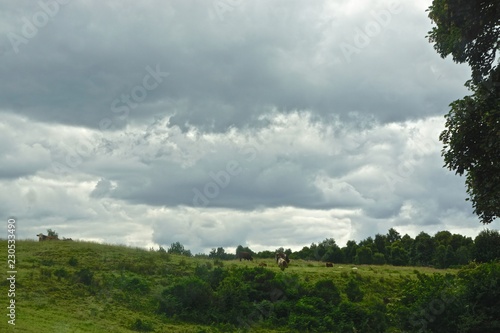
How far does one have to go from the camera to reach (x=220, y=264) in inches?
2205

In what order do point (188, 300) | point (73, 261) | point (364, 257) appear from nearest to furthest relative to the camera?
point (188, 300) < point (73, 261) < point (364, 257)

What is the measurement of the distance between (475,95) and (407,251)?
100 meters

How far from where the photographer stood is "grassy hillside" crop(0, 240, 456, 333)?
34188mm

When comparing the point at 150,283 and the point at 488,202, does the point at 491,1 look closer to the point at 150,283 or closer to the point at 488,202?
the point at 488,202

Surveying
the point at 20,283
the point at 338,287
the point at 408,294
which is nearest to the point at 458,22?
the point at 408,294

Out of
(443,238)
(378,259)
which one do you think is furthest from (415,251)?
(378,259)

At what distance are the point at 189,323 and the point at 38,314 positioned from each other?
468 inches

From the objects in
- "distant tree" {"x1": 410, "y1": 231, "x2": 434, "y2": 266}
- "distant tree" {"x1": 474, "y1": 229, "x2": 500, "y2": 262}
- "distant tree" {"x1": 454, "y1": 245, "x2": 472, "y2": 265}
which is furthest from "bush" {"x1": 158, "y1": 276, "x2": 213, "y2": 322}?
"distant tree" {"x1": 410, "y1": 231, "x2": 434, "y2": 266}

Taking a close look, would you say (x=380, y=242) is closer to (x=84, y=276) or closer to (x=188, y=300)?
(x=188, y=300)

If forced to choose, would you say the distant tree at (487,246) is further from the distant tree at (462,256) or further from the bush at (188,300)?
the bush at (188,300)

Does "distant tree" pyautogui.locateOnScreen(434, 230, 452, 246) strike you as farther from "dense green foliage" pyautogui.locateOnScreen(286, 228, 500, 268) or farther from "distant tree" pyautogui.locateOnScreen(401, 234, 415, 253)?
"distant tree" pyautogui.locateOnScreen(401, 234, 415, 253)

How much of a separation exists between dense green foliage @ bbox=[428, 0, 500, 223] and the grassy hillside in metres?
20.2

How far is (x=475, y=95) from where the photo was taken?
16953 millimetres

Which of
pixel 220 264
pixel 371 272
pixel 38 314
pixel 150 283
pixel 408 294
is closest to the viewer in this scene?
pixel 408 294
